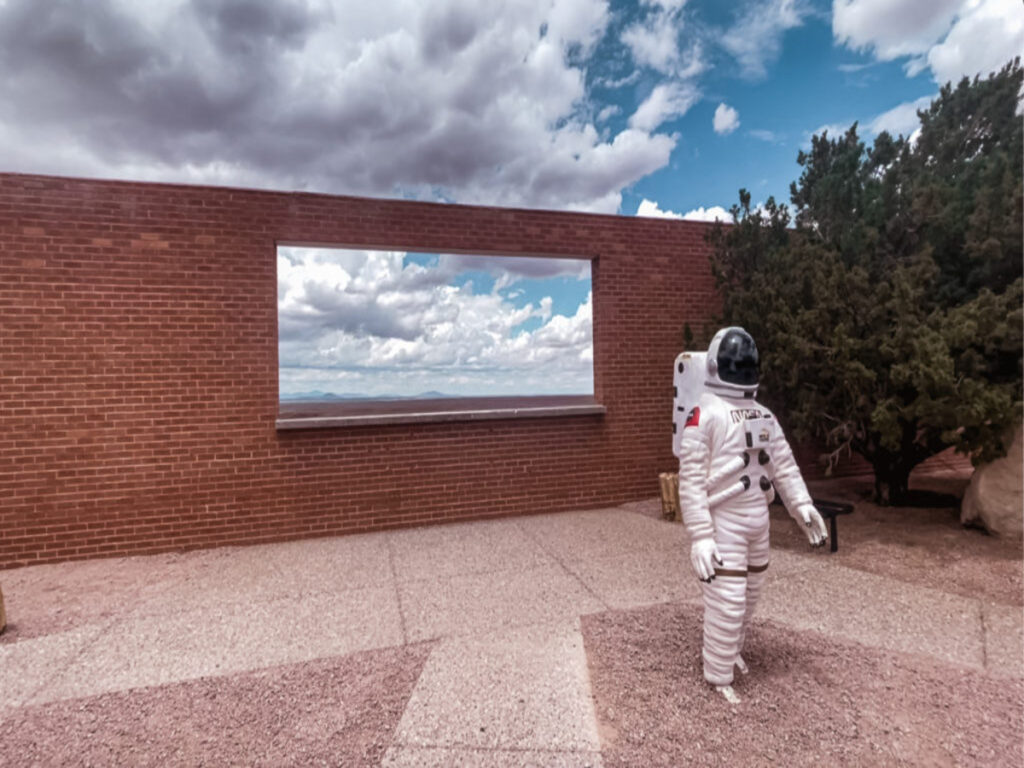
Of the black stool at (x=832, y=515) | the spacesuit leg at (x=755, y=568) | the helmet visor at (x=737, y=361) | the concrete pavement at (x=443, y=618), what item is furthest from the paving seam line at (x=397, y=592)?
the black stool at (x=832, y=515)

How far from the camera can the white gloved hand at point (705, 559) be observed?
3.07 m

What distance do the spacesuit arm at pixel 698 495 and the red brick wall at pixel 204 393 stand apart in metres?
4.24

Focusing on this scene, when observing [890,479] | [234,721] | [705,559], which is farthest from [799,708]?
[890,479]

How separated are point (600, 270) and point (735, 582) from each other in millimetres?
5278

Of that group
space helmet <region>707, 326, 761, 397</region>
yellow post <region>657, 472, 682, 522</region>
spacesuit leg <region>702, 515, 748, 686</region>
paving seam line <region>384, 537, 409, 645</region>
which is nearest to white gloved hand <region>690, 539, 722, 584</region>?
spacesuit leg <region>702, 515, 748, 686</region>

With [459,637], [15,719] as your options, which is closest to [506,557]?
[459,637]

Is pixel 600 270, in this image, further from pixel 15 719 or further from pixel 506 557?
pixel 15 719

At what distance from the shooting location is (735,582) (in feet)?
10.5

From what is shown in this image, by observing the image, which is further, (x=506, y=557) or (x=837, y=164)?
(x=837, y=164)

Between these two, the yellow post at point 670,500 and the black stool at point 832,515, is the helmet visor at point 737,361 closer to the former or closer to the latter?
the black stool at point 832,515

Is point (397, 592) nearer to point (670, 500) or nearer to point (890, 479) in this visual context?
point (670, 500)

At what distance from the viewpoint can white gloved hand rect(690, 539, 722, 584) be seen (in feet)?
10.1

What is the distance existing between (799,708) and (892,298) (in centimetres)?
468

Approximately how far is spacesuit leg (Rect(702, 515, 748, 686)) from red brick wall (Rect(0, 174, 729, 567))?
4.33m
